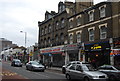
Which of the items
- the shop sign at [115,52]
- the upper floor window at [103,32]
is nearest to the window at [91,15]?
the upper floor window at [103,32]

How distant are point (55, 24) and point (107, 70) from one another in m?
25.2

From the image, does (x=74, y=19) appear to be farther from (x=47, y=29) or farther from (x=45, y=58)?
(x=45, y=58)

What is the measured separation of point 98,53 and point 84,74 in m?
13.4

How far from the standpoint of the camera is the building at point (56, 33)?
36156mm

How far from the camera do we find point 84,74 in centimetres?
1390

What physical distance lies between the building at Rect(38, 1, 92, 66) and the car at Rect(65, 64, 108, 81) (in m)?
17.7

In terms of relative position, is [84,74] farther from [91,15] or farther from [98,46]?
[91,15]

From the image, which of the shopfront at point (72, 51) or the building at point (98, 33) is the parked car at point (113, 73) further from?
the shopfront at point (72, 51)

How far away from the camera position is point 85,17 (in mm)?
30078

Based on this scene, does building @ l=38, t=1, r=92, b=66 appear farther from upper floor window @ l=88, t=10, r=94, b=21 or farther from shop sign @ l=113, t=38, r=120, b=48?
shop sign @ l=113, t=38, r=120, b=48

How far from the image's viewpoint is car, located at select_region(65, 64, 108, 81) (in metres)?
13.1

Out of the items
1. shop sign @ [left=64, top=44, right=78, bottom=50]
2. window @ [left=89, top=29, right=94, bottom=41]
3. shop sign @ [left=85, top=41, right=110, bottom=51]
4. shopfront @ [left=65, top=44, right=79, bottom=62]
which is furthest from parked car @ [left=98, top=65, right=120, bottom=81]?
shop sign @ [left=64, top=44, right=78, bottom=50]

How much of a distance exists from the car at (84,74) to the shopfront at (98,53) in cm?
1028

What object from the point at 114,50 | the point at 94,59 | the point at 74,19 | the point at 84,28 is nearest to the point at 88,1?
the point at 74,19
